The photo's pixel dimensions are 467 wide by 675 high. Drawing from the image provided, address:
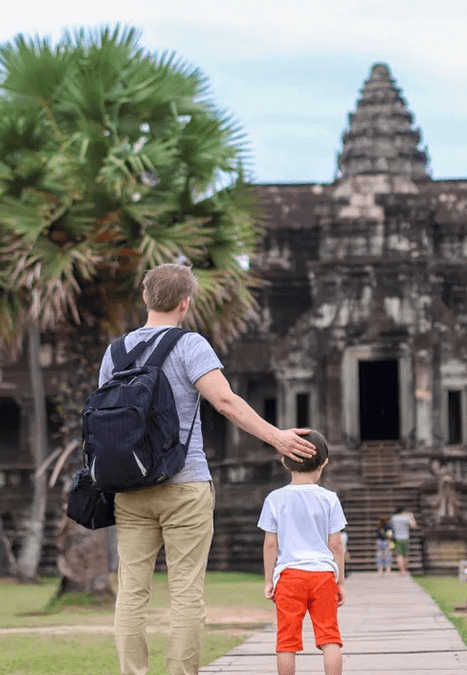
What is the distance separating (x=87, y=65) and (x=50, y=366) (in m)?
16.8

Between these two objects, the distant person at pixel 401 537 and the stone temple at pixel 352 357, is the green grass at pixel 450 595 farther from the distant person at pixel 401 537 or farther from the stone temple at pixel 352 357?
the stone temple at pixel 352 357

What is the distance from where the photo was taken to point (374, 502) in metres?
30.7

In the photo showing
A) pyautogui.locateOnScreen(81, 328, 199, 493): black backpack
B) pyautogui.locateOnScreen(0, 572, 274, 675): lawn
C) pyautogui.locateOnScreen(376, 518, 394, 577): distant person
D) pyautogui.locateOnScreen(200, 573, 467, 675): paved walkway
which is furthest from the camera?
pyautogui.locateOnScreen(376, 518, 394, 577): distant person

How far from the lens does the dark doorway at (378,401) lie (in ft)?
126

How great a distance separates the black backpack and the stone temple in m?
23.5

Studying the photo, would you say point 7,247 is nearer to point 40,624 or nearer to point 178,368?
point 40,624

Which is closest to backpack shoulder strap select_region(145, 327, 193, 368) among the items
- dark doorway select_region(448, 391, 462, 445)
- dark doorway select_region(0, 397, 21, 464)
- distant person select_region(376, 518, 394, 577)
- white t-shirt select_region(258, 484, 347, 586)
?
white t-shirt select_region(258, 484, 347, 586)

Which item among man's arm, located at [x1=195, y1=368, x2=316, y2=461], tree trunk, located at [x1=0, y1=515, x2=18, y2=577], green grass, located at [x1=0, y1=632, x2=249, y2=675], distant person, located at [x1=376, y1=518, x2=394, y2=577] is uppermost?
man's arm, located at [x1=195, y1=368, x2=316, y2=461]

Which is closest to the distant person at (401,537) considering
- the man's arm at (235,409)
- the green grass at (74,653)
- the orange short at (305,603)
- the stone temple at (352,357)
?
the stone temple at (352,357)

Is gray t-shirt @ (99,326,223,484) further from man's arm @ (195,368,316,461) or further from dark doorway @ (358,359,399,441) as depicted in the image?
dark doorway @ (358,359,399,441)

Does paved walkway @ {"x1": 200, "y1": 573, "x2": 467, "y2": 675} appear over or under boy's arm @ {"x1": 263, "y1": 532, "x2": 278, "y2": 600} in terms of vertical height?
under

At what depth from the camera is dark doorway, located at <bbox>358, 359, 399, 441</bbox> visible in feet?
126

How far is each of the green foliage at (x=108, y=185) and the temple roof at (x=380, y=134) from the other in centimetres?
2124

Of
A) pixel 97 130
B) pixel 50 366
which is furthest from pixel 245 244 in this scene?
pixel 50 366
